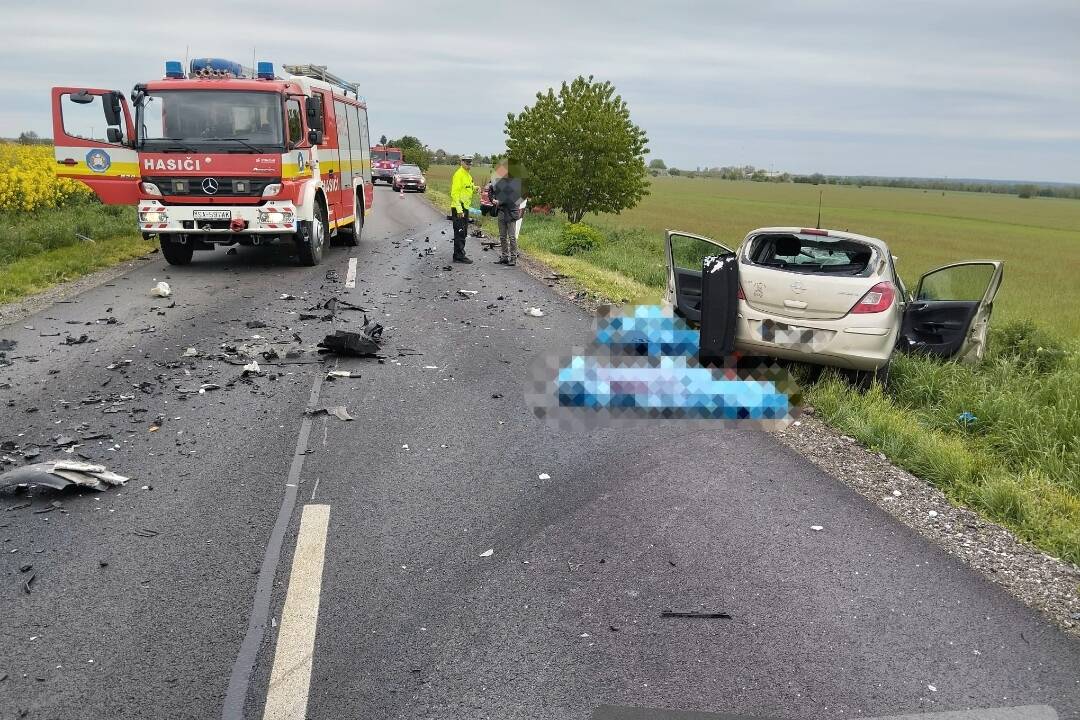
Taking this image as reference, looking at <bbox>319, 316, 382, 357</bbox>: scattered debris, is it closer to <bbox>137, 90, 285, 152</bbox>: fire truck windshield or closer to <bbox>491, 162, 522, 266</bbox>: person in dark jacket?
<bbox>137, 90, 285, 152</bbox>: fire truck windshield

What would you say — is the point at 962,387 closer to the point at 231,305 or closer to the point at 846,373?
the point at 846,373

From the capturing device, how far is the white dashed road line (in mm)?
3029

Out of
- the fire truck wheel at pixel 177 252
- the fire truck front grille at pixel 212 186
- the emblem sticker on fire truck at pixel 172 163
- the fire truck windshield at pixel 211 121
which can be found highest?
the fire truck windshield at pixel 211 121

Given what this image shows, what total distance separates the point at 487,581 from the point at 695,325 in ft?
17.9

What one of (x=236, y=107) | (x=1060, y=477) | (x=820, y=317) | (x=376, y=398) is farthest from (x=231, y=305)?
(x=1060, y=477)

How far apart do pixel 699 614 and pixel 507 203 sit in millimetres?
12910

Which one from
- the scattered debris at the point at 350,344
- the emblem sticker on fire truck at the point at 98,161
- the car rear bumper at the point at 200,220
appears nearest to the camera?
the scattered debris at the point at 350,344

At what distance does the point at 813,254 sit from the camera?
7.90m

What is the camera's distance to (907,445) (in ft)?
20.2

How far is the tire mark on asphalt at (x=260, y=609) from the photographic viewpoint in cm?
Answer: 305

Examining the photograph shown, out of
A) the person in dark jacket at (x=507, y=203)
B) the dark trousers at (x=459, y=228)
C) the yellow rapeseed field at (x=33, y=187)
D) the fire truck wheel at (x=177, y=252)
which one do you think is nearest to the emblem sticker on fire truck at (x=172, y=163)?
the fire truck wheel at (x=177, y=252)

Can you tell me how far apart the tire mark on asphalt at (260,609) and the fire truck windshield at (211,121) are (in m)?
8.84

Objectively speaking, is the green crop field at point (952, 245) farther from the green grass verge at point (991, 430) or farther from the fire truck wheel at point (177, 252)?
the fire truck wheel at point (177, 252)

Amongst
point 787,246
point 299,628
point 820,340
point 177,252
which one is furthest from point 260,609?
point 177,252
